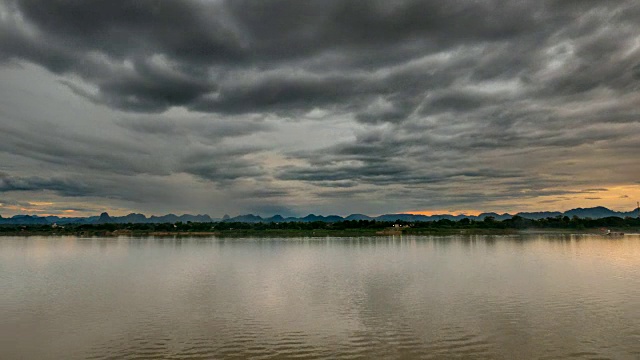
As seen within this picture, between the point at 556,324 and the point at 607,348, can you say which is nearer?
the point at 607,348

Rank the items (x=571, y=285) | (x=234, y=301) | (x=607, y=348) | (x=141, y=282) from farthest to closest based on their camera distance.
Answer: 1. (x=141, y=282)
2. (x=571, y=285)
3. (x=234, y=301)
4. (x=607, y=348)

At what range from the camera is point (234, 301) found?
41.0 meters

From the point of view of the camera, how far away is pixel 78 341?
2755cm

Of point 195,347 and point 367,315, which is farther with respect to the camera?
point 367,315

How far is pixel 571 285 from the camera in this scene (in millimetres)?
48719

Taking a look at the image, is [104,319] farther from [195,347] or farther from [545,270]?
[545,270]

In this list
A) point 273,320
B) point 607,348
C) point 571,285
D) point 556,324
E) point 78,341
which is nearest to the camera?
point 607,348

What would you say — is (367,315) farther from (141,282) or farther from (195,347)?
(141,282)

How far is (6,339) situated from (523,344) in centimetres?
3289

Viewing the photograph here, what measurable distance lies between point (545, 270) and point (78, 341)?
60.1 meters

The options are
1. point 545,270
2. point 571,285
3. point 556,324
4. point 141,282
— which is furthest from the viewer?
point 545,270

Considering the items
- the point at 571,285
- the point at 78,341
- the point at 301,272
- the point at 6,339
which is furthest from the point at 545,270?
the point at 6,339

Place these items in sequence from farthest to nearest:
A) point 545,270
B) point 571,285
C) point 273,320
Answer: point 545,270, point 571,285, point 273,320

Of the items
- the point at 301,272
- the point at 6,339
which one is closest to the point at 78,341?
the point at 6,339
